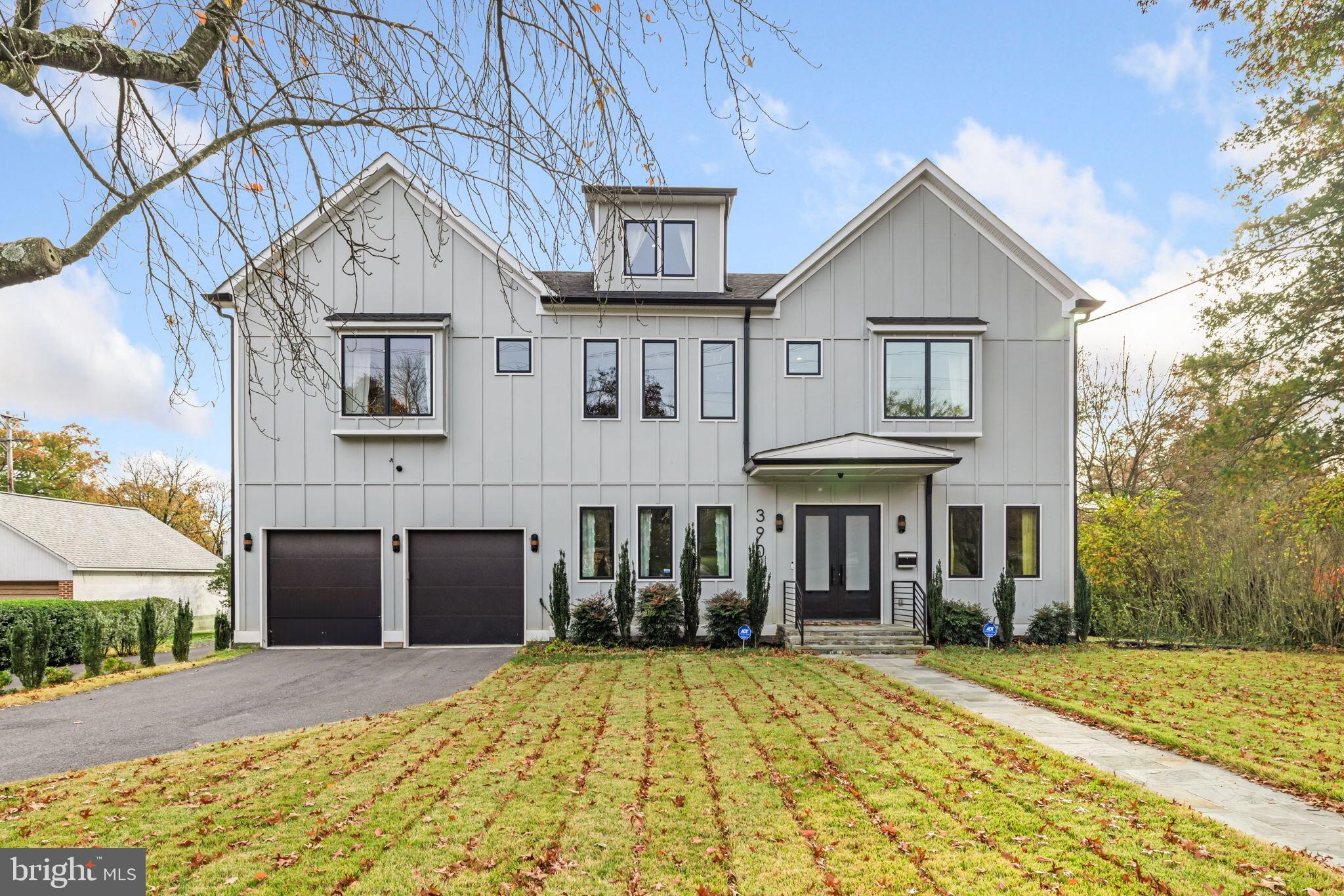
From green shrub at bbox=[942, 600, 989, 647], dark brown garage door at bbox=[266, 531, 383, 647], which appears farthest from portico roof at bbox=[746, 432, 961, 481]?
dark brown garage door at bbox=[266, 531, 383, 647]

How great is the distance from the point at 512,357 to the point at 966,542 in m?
9.33

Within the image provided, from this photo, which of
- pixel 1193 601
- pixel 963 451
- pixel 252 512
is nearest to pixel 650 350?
pixel 963 451

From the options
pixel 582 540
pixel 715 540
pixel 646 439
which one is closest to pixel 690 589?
pixel 715 540

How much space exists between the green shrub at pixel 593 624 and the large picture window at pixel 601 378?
3514mm

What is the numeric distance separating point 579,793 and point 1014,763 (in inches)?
130

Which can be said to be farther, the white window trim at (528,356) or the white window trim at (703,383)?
the white window trim at (703,383)

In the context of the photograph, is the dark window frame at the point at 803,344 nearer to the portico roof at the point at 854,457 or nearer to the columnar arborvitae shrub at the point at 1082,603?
the portico roof at the point at 854,457

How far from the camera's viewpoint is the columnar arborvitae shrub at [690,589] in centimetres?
1384

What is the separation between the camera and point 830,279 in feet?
49.0

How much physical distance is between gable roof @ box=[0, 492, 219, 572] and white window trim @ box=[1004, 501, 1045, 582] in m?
23.0

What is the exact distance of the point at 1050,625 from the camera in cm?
1419

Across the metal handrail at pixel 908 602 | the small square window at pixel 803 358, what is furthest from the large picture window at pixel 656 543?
the metal handrail at pixel 908 602

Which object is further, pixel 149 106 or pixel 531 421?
pixel 531 421

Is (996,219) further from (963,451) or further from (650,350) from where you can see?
(650,350)
